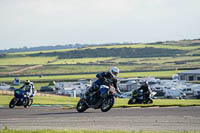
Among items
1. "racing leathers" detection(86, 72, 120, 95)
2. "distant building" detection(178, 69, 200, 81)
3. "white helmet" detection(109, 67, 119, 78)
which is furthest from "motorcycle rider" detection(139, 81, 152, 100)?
"distant building" detection(178, 69, 200, 81)

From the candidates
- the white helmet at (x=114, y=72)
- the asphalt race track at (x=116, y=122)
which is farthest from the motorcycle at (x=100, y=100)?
the asphalt race track at (x=116, y=122)

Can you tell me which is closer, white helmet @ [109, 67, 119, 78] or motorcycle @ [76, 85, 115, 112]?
white helmet @ [109, 67, 119, 78]

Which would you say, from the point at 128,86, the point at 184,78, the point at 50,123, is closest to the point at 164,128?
the point at 50,123

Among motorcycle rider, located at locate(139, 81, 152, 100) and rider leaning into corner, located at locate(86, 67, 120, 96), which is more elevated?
rider leaning into corner, located at locate(86, 67, 120, 96)

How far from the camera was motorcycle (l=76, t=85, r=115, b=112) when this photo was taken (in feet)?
66.8

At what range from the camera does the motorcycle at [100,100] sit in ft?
66.8

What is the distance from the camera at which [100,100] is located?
20.8m

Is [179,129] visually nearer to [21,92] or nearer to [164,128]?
[164,128]

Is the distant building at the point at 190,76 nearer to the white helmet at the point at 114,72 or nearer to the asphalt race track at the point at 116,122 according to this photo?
the white helmet at the point at 114,72

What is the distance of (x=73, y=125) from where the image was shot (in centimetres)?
1641

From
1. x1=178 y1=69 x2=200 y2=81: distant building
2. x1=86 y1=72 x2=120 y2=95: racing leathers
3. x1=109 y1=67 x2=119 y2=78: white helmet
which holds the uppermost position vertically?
x1=109 y1=67 x2=119 y2=78: white helmet

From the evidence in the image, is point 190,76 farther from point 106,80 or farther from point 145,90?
point 106,80

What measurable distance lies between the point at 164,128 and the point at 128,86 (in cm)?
6821

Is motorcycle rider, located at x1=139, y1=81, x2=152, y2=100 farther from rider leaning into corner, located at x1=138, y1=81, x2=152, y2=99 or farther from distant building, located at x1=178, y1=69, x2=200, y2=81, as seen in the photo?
distant building, located at x1=178, y1=69, x2=200, y2=81
